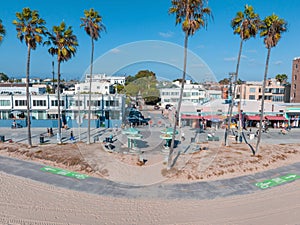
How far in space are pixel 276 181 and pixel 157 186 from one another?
8873 millimetres

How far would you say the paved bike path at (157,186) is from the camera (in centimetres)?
1420

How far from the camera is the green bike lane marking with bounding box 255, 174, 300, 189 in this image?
51.6ft

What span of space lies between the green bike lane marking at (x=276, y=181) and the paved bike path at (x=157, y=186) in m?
0.39

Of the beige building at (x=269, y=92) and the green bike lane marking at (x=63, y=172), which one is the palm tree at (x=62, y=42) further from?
the beige building at (x=269, y=92)

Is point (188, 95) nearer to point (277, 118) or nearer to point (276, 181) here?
point (277, 118)

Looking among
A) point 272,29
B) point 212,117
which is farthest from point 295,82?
point 272,29

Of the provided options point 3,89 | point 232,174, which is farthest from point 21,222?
point 3,89

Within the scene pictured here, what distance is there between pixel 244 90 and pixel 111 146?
4768 centimetres

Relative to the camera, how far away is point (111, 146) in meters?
24.4

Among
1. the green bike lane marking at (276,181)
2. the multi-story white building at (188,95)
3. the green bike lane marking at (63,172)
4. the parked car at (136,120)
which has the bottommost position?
the green bike lane marking at (63,172)

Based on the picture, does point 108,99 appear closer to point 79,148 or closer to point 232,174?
point 79,148

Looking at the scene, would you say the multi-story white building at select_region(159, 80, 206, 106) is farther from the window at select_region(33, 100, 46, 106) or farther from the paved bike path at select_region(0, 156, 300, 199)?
the paved bike path at select_region(0, 156, 300, 199)

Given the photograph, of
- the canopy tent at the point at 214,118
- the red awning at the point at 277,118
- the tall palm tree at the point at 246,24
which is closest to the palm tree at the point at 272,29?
the tall palm tree at the point at 246,24

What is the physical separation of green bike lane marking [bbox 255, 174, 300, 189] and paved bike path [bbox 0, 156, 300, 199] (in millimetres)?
392
